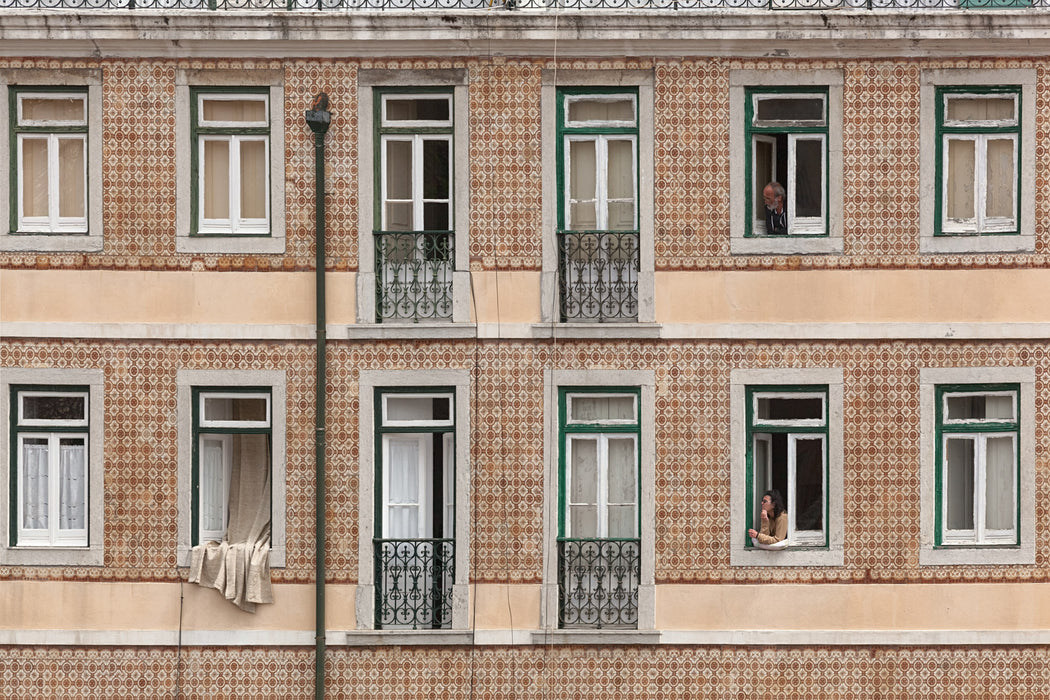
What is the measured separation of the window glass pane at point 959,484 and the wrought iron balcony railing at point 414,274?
5.36 metres

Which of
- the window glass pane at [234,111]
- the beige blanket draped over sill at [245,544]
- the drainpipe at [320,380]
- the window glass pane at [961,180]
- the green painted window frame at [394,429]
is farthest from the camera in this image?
the window glass pane at [234,111]

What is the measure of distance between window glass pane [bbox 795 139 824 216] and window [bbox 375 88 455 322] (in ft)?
11.7

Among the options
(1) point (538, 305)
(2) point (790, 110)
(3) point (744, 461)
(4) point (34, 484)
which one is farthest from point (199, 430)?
(2) point (790, 110)

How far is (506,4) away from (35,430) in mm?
6530

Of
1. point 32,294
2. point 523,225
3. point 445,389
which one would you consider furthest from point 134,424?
point 523,225

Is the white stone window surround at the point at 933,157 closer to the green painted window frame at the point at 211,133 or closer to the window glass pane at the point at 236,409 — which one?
the green painted window frame at the point at 211,133

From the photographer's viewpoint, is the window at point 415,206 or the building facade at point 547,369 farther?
the window at point 415,206

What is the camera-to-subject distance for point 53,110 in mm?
14844

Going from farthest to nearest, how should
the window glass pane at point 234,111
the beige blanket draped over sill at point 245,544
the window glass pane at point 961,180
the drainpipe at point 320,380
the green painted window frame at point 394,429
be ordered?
the window glass pane at point 234,111 → the window glass pane at point 961,180 → the green painted window frame at point 394,429 → the beige blanket draped over sill at point 245,544 → the drainpipe at point 320,380

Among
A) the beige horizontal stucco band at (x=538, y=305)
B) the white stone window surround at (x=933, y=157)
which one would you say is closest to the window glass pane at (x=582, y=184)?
the beige horizontal stucco band at (x=538, y=305)

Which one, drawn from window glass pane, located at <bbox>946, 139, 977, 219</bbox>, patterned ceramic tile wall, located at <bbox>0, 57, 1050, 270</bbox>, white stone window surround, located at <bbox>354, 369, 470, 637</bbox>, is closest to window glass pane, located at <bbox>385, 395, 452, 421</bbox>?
white stone window surround, located at <bbox>354, 369, 470, 637</bbox>

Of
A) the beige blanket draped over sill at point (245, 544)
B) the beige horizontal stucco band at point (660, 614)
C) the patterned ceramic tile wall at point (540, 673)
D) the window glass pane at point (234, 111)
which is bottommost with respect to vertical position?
the patterned ceramic tile wall at point (540, 673)

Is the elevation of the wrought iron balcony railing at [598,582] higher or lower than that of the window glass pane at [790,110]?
lower

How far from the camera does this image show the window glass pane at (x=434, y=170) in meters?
14.8
